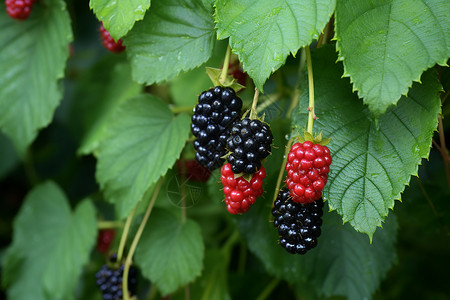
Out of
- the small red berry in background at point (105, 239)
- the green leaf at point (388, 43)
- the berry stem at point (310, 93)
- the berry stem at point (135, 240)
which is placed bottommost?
the small red berry in background at point (105, 239)

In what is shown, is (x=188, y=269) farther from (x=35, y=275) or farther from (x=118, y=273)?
(x=35, y=275)

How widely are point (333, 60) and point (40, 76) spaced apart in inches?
27.8

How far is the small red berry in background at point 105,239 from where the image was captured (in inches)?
52.7

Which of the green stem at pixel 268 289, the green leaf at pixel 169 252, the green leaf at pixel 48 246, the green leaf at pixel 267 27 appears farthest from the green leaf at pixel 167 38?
the green stem at pixel 268 289

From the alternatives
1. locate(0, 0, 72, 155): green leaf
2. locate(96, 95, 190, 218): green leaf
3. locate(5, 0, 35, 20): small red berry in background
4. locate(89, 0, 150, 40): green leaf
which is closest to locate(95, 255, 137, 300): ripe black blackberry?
locate(96, 95, 190, 218): green leaf

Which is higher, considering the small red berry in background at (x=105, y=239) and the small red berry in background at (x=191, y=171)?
the small red berry in background at (x=191, y=171)

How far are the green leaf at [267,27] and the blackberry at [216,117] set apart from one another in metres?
0.07

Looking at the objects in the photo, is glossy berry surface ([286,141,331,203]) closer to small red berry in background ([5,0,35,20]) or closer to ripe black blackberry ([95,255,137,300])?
ripe black blackberry ([95,255,137,300])

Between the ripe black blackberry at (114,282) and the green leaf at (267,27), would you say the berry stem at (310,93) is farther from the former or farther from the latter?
the ripe black blackberry at (114,282)

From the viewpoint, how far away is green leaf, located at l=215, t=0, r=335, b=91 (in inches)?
23.5


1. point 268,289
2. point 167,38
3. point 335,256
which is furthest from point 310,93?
point 268,289

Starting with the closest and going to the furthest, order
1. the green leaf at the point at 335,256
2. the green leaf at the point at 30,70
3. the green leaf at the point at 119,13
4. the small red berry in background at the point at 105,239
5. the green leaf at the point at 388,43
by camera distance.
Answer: the green leaf at the point at 388,43, the green leaf at the point at 119,13, the green leaf at the point at 335,256, the green leaf at the point at 30,70, the small red berry in background at the point at 105,239

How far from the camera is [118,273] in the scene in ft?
3.08

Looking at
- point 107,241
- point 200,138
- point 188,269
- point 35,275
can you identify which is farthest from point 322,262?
point 35,275
